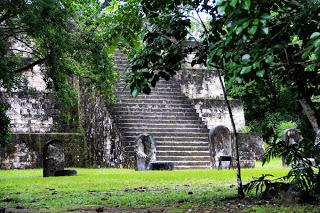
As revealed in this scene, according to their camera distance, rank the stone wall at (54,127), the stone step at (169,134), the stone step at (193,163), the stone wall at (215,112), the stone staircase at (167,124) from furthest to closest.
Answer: the stone wall at (215,112)
the stone wall at (54,127)
the stone step at (169,134)
the stone staircase at (167,124)
the stone step at (193,163)

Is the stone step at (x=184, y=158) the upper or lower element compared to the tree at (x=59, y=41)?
lower

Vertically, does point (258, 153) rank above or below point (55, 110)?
below

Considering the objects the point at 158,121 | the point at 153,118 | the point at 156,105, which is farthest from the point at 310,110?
the point at 156,105

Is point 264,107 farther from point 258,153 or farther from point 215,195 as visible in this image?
point 215,195

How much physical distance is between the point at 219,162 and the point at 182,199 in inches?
350

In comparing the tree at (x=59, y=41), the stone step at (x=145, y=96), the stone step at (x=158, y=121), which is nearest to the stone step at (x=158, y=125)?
the stone step at (x=158, y=121)

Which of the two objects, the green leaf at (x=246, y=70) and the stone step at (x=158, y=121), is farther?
the stone step at (x=158, y=121)

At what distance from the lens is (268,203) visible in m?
6.42

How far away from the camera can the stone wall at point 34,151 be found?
18.3 metres

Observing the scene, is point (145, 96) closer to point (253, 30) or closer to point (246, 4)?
point (253, 30)

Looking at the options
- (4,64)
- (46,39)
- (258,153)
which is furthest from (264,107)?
(4,64)

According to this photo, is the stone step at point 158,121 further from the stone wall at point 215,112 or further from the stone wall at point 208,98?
the stone wall at point 208,98

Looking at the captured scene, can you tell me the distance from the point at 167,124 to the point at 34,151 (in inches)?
182

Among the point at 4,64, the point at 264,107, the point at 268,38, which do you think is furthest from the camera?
the point at 264,107
